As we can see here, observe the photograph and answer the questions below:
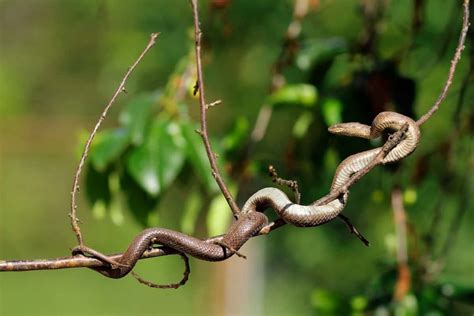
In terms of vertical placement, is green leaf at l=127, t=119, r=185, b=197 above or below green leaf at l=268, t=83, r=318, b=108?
below

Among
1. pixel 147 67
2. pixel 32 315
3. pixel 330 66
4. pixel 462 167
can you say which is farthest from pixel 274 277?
pixel 330 66

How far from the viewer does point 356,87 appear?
1.48 m

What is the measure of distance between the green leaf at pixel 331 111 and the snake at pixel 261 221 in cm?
63

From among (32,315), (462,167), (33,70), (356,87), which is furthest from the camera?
(33,70)

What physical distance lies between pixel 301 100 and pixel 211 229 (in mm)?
274

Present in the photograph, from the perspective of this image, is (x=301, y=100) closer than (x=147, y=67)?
Yes

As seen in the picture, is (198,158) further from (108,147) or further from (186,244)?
(186,244)

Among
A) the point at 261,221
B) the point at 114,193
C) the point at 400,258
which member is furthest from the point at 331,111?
the point at 261,221

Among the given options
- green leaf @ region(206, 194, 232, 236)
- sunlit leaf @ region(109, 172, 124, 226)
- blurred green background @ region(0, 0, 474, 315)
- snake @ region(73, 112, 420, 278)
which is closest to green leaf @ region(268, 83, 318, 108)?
blurred green background @ region(0, 0, 474, 315)

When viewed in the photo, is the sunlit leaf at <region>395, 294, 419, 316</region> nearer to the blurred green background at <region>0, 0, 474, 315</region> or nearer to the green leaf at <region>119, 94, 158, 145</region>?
the blurred green background at <region>0, 0, 474, 315</region>

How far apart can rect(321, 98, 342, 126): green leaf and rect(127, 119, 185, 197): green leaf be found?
255 millimetres

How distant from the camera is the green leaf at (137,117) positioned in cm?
133

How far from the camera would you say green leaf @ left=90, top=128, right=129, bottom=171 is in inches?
51.8

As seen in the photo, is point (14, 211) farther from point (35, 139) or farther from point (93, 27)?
point (93, 27)
